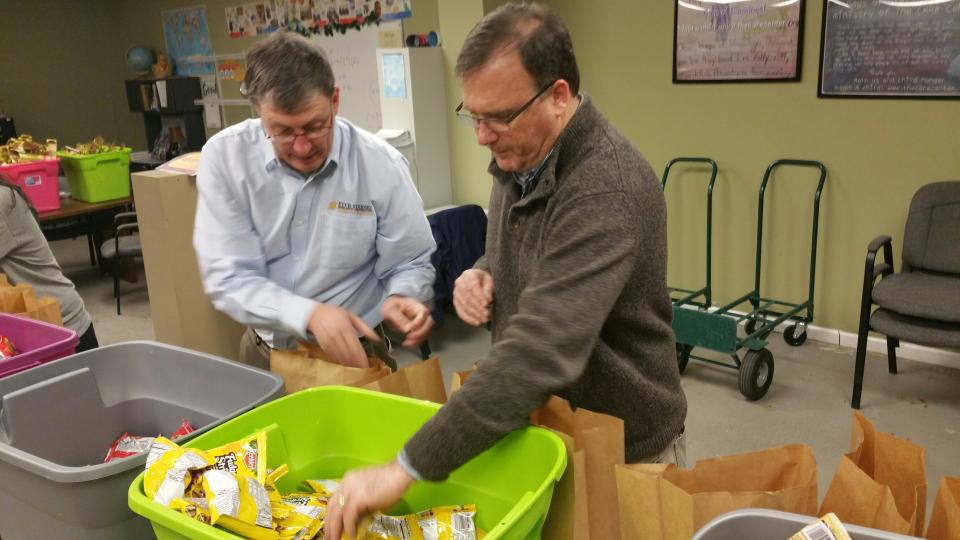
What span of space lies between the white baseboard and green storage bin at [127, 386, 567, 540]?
10.2 ft

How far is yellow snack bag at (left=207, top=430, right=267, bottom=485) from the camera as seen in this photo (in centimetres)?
100

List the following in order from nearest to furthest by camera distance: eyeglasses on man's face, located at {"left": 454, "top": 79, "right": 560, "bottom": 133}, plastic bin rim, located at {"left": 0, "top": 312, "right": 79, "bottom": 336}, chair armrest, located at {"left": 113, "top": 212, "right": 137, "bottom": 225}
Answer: eyeglasses on man's face, located at {"left": 454, "top": 79, "right": 560, "bottom": 133}, plastic bin rim, located at {"left": 0, "top": 312, "right": 79, "bottom": 336}, chair armrest, located at {"left": 113, "top": 212, "right": 137, "bottom": 225}

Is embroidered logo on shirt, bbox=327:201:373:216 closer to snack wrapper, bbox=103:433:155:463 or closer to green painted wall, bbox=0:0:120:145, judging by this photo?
snack wrapper, bbox=103:433:155:463

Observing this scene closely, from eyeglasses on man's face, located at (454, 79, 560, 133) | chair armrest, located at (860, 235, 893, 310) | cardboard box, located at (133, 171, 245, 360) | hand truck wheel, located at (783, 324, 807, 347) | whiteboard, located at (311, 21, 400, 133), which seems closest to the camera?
eyeglasses on man's face, located at (454, 79, 560, 133)

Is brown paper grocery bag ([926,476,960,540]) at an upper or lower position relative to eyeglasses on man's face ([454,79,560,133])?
lower

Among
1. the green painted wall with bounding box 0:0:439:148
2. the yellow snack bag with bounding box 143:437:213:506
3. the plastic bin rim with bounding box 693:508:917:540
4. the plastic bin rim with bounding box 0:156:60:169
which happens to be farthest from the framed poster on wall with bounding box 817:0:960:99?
the green painted wall with bounding box 0:0:439:148

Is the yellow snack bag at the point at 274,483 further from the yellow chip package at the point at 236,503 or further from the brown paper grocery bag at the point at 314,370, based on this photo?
the brown paper grocery bag at the point at 314,370

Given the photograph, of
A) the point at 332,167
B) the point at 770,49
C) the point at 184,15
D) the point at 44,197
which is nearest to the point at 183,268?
the point at 332,167

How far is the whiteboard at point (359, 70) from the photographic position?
5176mm

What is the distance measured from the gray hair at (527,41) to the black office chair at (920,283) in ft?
8.10

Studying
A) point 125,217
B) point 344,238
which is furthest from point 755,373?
point 125,217

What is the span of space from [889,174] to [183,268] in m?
3.07

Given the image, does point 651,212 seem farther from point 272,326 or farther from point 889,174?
point 889,174

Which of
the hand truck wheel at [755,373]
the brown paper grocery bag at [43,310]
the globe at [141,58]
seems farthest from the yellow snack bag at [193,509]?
the globe at [141,58]
